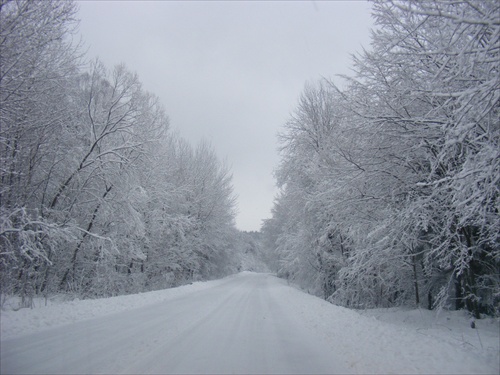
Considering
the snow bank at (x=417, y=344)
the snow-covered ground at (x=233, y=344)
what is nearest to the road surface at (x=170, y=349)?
the snow-covered ground at (x=233, y=344)

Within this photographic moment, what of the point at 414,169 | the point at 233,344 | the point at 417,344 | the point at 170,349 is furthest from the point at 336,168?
the point at 170,349

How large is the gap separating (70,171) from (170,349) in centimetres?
1070

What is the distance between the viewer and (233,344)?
5.83m

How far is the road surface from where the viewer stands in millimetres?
4379

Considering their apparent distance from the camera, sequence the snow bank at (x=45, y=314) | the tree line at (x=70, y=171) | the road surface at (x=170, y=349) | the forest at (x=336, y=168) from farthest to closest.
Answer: the tree line at (x=70, y=171)
the snow bank at (x=45, y=314)
the forest at (x=336, y=168)
the road surface at (x=170, y=349)

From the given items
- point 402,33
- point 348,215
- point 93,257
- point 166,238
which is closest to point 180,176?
point 166,238

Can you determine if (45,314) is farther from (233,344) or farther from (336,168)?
(336,168)

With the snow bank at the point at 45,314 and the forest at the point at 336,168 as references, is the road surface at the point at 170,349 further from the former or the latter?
the forest at the point at 336,168

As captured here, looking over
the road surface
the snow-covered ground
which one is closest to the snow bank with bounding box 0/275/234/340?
the snow-covered ground

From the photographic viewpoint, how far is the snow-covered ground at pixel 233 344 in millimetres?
4480

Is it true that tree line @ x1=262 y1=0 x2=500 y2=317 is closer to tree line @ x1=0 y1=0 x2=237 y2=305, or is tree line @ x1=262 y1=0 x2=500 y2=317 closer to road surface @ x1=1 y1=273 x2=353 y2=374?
road surface @ x1=1 y1=273 x2=353 y2=374

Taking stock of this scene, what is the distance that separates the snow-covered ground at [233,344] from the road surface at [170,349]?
2 centimetres

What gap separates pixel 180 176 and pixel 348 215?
751 inches

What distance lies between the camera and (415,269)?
33.6ft
